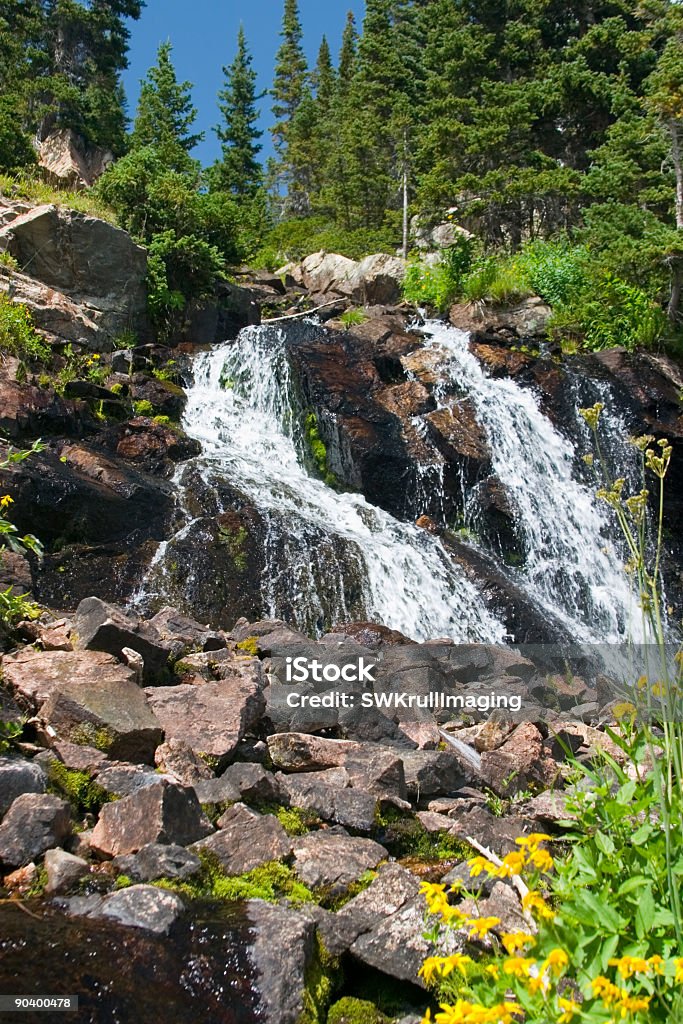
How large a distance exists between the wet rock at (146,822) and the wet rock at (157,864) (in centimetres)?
9

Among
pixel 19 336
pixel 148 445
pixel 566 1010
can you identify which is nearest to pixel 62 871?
pixel 566 1010

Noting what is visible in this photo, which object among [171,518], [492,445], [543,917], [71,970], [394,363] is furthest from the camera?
[394,363]

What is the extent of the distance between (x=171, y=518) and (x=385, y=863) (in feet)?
26.2

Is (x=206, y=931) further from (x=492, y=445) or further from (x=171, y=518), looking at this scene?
(x=492, y=445)

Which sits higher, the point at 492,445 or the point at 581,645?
the point at 492,445

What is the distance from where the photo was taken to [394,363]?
16922 mm

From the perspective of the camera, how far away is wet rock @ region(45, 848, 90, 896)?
122 inches

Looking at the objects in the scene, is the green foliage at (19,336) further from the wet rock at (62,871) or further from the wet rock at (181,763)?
the wet rock at (62,871)

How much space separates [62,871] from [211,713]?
73.7 inches

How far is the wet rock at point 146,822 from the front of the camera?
345cm

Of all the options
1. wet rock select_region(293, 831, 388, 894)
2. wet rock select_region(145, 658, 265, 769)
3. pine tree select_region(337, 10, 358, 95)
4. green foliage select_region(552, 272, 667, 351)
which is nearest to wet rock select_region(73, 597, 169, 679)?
wet rock select_region(145, 658, 265, 769)

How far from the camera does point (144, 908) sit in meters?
2.93

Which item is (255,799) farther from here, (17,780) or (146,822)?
(17,780)

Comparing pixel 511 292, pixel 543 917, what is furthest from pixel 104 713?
pixel 511 292
